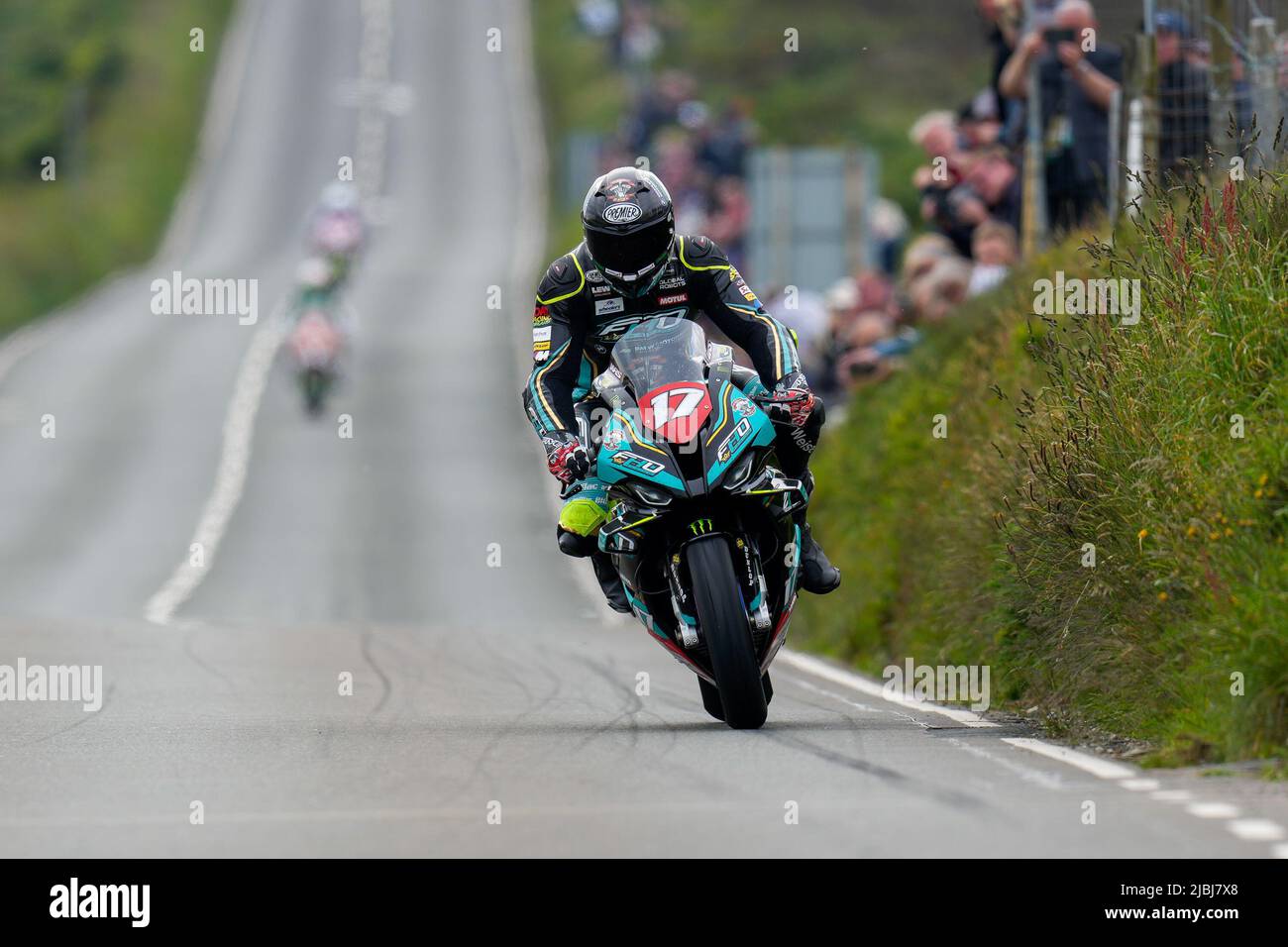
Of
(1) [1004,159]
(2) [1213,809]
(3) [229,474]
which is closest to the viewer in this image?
(2) [1213,809]

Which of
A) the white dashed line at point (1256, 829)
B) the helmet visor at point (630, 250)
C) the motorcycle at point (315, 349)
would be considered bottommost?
the white dashed line at point (1256, 829)

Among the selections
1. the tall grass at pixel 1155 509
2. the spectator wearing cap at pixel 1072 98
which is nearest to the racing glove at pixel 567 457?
the tall grass at pixel 1155 509

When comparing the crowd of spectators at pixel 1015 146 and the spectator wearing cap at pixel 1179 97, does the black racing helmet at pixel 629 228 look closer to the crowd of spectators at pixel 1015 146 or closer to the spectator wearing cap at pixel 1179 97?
the crowd of spectators at pixel 1015 146

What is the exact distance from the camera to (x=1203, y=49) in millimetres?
14500

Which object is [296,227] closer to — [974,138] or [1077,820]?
[974,138]

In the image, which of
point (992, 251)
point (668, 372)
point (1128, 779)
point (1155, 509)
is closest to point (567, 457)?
point (668, 372)

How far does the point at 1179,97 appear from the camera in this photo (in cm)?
1447

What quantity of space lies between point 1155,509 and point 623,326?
2.53 metres

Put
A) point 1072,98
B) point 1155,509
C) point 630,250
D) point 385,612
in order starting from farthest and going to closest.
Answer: point 385,612, point 1072,98, point 630,250, point 1155,509

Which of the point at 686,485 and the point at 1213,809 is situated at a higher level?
the point at 686,485

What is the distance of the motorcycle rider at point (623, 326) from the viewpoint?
983cm

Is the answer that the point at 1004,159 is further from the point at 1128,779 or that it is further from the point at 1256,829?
the point at 1256,829

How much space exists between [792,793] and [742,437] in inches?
87.1
